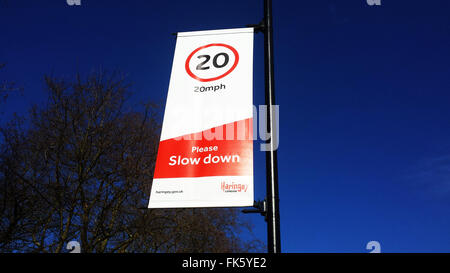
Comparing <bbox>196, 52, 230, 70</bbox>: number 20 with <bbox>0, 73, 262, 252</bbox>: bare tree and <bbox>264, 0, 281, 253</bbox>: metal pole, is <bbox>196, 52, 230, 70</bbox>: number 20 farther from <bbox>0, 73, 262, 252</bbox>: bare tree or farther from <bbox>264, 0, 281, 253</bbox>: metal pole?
<bbox>0, 73, 262, 252</bbox>: bare tree

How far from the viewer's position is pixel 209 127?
4539 millimetres

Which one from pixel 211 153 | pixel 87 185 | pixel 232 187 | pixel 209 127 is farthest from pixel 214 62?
pixel 87 185

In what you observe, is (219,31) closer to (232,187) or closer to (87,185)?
(232,187)

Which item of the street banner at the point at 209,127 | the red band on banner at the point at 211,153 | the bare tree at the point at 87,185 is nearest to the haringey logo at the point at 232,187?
the street banner at the point at 209,127

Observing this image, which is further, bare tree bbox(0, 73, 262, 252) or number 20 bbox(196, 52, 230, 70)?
bare tree bbox(0, 73, 262, 252)

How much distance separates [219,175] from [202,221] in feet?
43.2

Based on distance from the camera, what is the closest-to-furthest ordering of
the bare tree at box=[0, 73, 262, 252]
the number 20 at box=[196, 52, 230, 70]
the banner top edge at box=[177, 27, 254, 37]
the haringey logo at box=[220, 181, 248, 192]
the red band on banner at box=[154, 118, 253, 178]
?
1. the haringey logo at box=[220, 181, 248, 192]
2. the red band on banner at box=[154, 118, 253, 178]
3. the number 20 at box=[196, 52, 230, 70]
4. the banner top edge at box=[177, 27, 254, 37]
5. the bare tree at box=[0, 73, 262, 252]

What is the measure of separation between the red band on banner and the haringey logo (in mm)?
111

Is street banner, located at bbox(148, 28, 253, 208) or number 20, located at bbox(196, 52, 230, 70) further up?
number 20, located at bbox(196, 52, 230, 70)

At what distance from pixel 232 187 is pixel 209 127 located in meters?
0.75

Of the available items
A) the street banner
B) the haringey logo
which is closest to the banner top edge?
the street banner

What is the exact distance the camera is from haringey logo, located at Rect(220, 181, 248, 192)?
4242 mm

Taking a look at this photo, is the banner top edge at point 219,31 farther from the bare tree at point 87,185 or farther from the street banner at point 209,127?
the bare tree at point 87,185
